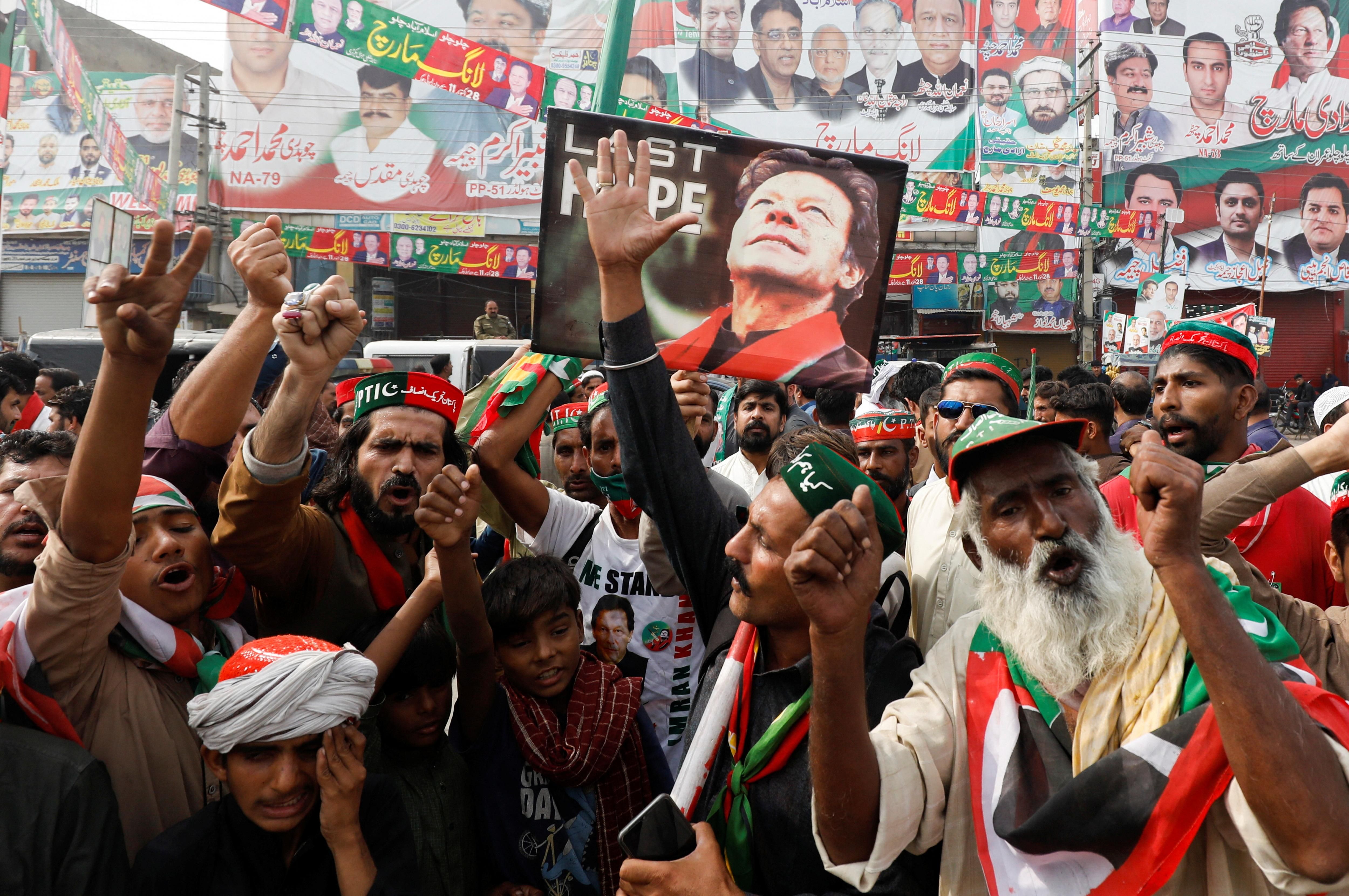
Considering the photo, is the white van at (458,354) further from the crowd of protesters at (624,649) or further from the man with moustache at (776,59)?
the man with moustache at (776,59)

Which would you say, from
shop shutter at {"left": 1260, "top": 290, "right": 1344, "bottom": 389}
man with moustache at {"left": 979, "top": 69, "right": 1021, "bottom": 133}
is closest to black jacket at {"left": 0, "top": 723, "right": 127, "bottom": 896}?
man with moustache at {"left": 979, "top": 69, "right": 1021, "bottom": 133}

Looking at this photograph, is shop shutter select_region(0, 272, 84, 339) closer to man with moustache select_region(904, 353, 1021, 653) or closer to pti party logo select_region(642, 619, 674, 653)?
man with moustache select_region(904, 353, 1021, 653)

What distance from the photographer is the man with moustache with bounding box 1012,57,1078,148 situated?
26.0 metres

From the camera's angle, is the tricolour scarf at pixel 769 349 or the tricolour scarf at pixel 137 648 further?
the tricolour scarf at pixel 769 349

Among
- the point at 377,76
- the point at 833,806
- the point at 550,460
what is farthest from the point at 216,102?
the point at 833,806

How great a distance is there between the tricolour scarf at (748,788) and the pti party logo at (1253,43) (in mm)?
33339

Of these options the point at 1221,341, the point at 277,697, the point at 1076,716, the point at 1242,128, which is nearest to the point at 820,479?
the point at 1076,716

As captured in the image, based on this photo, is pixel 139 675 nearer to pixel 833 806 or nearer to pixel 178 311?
pixel 178 311

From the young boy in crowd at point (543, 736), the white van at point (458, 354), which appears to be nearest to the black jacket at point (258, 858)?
the young boy in crowd at point (543, 736)

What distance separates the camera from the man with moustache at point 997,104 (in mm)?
26156

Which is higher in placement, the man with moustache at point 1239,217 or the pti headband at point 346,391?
the man with moustache at point 1239,217

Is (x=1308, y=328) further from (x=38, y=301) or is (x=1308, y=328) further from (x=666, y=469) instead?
(x=38, y=301)

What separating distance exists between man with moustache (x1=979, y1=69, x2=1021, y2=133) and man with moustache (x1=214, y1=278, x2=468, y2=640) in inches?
1025

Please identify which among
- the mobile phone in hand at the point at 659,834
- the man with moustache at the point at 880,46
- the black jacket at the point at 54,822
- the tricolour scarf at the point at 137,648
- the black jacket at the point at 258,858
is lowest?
the black jacket at the point at 258,858
